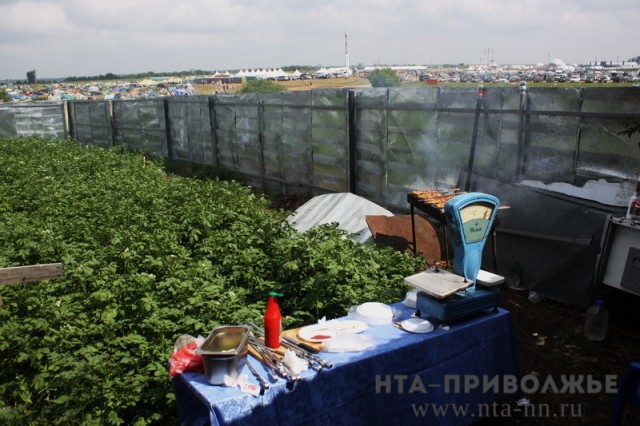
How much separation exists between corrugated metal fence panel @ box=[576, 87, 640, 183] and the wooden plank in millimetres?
6448

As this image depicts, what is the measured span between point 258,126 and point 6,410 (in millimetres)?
11087

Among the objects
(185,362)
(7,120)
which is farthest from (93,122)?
(185,362)

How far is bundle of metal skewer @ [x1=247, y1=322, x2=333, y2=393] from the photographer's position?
3.01 m

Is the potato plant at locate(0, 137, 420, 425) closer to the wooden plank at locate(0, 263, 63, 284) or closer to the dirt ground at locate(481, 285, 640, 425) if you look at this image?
the wooden plank at locate(0, 263, 63, 284)

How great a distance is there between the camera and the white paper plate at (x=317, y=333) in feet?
11.4

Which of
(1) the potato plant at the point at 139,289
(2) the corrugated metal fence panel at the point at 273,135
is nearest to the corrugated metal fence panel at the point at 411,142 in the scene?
(1) the potato plant at the point at 139,289

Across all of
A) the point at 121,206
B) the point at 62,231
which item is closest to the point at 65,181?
the point at 121,206

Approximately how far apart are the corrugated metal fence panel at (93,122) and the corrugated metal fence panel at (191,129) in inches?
232

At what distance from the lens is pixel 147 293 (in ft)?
16.8

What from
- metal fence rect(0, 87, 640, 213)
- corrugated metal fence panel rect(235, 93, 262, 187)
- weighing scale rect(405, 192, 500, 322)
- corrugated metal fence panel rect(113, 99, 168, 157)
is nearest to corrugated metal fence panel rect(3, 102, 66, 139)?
corrugated metal fence panel rect(113, 99, 168, 157)

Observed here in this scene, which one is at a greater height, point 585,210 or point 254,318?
point 585,210

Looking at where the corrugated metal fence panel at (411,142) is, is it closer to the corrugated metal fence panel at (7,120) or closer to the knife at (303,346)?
the knife at (303,346)

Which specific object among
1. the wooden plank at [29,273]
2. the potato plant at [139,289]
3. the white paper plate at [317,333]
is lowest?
the potato plant at [139,289]

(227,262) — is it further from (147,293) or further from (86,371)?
(86,371)
